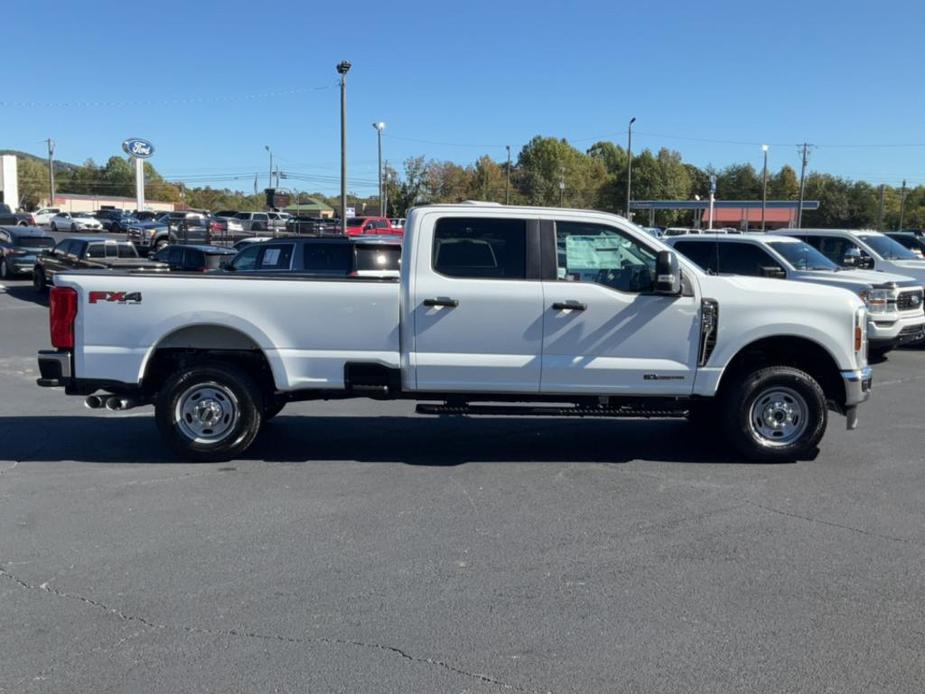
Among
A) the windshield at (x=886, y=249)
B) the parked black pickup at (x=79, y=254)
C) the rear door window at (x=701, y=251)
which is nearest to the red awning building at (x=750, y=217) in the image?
the parked black pickup at (x=79, y=254)

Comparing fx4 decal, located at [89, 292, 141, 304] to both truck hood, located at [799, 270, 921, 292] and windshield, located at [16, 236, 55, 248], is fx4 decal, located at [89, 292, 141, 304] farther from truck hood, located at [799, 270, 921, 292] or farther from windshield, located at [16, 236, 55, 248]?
windshield, located at [16, 236, 55, 248]

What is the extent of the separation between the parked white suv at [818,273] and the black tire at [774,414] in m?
5.55

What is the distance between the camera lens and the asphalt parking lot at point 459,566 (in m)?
3.96

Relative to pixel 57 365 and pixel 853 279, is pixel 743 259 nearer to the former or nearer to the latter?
pixel 853 279

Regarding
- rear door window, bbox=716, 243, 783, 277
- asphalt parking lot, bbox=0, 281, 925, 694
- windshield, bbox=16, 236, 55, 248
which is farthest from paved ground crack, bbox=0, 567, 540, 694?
windshield, bbox=16, 236, 55, 248

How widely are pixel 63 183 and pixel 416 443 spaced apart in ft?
526

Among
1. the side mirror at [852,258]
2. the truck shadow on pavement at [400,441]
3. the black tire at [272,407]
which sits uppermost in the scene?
the side mirror at [852,258]

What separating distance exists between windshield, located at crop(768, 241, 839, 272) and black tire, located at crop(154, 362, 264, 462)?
9.96m

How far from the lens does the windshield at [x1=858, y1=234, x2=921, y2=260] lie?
16.8m

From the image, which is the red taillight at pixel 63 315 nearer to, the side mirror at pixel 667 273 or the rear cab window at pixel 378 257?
the side mirror at pixel 667 273

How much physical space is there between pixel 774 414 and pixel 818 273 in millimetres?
7146

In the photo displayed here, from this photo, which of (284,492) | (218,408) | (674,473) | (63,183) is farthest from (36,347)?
(63,183)

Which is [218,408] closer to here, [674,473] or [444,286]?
[444,286]

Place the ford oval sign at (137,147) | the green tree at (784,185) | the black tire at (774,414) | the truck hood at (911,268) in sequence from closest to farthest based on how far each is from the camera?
1. the black tire at (774,414)
2. the truck hood at (911,268)
3. the ford oval sign at (137,147)
4. the green tree at (784,185)
